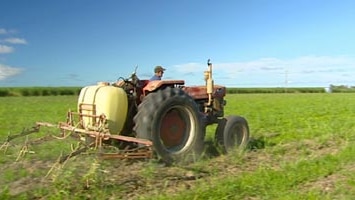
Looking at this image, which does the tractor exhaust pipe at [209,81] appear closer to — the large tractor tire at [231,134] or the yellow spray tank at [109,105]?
the large tractor tire at [231,134]

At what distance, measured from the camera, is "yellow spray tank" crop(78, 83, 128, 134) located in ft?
22.9

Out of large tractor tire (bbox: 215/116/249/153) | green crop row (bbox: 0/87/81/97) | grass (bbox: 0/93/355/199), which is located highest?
green crop row (bbox: 0/87/81/97)

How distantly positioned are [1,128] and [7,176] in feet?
30.9

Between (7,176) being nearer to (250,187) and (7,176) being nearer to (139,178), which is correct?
(139,178)

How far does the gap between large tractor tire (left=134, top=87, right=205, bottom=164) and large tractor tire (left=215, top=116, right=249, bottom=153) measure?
0.81m

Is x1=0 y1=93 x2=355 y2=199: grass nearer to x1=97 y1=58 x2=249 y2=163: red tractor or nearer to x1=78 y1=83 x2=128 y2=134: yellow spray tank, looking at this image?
x1=97 y1=58 x2=249 y2=163: red tractor

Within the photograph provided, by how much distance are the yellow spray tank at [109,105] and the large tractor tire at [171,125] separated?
291 mm

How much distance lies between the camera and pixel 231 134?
28.2ft

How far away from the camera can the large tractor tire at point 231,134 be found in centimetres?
848

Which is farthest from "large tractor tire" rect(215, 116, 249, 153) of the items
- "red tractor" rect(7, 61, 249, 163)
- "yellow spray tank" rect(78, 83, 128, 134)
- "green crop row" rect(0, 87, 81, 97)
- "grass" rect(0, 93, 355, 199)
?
"green crop row" rect(0, 87, 81, 97)

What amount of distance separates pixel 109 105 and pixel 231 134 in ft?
8.90

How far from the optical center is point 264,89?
268ft

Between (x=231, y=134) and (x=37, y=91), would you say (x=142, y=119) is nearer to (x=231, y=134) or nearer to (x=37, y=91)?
Result: (x=231, y=134)

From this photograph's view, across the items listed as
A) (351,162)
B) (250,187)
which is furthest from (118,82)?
(351,162)
